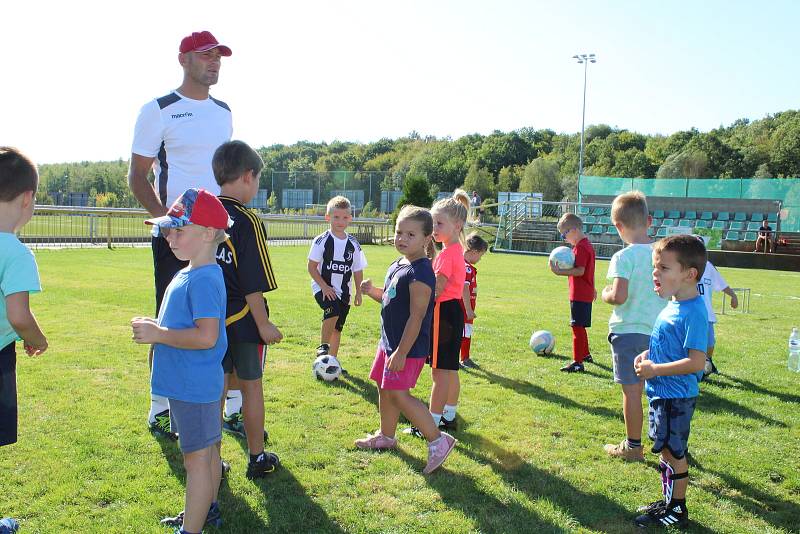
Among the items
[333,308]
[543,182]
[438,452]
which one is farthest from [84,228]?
[543,182]

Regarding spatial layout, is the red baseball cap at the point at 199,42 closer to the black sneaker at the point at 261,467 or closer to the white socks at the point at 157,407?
the white socks at the point at 157,407

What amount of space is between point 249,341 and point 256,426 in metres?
0.58

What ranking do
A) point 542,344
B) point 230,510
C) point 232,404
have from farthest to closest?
point 542,344 → point 232,404 → point 230,510

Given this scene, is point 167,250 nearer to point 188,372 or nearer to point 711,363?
point 188,372

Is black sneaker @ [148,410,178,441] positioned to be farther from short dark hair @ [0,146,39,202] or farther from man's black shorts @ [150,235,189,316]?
short dark hair @ [0,146,39,202]

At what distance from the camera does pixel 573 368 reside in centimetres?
779

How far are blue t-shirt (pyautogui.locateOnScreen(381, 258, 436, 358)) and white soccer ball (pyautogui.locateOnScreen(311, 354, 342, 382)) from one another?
2.32 metres

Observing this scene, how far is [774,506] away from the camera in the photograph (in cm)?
409

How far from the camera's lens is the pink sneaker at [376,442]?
479cm

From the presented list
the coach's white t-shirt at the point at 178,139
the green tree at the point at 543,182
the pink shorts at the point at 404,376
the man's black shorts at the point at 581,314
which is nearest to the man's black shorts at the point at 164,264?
the coach's white t-shirt at the point at 178,139

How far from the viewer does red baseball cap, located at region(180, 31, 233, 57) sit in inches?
177

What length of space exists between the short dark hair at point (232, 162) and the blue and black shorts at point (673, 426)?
2.86 m

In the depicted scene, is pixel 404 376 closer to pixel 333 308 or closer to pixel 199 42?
pixel 199 42

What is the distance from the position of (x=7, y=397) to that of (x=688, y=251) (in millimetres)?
3759
